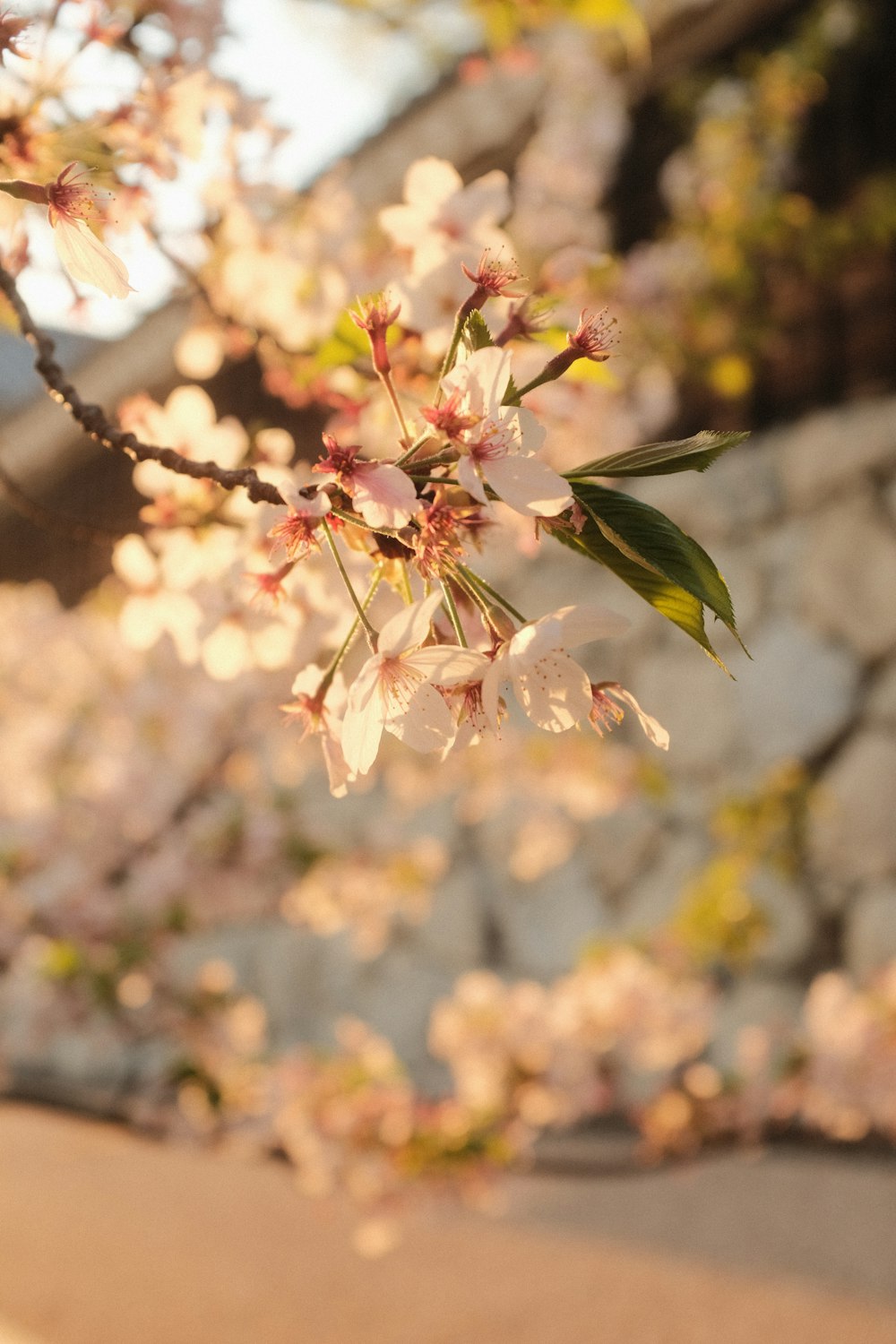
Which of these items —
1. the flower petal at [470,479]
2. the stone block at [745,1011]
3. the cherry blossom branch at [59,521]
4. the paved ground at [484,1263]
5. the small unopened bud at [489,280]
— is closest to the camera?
the flower petal at [470,479]

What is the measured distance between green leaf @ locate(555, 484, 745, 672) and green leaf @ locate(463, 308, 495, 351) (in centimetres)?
9

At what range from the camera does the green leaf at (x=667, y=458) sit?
37cm

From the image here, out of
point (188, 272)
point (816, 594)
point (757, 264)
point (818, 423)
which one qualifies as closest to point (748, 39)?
point (757, 264)

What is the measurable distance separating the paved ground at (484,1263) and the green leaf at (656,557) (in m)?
1.28

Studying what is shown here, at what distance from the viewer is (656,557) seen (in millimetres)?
360

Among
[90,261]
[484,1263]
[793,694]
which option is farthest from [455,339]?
[793,694]

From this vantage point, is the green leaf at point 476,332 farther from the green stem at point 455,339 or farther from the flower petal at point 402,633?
the flower petal at point 402,633

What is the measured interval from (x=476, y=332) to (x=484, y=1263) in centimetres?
163

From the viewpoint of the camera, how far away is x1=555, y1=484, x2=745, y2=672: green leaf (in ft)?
1.17

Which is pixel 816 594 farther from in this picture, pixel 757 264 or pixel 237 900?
pixel 237 900

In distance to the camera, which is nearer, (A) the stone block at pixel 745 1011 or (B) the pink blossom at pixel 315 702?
(B) the pink blossom at pixel 315 702

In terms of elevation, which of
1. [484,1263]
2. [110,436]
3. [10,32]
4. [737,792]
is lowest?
[484,1263]

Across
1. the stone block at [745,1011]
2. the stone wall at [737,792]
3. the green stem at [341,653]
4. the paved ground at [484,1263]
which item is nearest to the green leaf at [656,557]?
the green stem at [341,653]

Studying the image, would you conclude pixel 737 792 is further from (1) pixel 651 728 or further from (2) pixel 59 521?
(1) pixel 651 728
